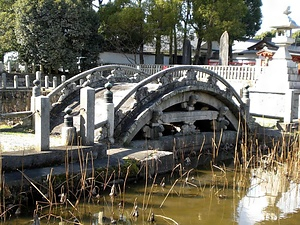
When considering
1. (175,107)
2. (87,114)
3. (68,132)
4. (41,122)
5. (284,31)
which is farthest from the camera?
(284,31)

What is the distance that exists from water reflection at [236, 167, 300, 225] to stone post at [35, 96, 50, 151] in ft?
11.1

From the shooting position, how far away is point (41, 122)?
21.3ft

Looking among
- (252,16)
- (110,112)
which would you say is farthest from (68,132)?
(252,16)

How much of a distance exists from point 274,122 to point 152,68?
13414 millimetres

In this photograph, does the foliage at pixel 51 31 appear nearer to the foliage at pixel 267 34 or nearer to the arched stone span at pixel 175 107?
the arched stone span at pixel 175 107

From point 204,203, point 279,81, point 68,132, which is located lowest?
point 204,203

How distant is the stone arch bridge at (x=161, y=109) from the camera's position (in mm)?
9203

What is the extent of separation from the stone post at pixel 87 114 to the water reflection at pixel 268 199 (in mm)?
2952

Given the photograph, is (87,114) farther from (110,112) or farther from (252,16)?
(252,16)

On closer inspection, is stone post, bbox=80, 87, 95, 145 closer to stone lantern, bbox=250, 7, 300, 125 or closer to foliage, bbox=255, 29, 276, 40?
stone lantern, bbox=250, 7, 300, 125

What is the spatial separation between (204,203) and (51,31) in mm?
18461

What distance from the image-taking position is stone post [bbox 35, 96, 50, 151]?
6492mm

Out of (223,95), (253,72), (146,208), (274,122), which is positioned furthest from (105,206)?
(253,72)

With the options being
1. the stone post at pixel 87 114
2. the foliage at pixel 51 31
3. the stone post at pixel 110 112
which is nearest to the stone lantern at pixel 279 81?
the stone post at pixel 110 112
